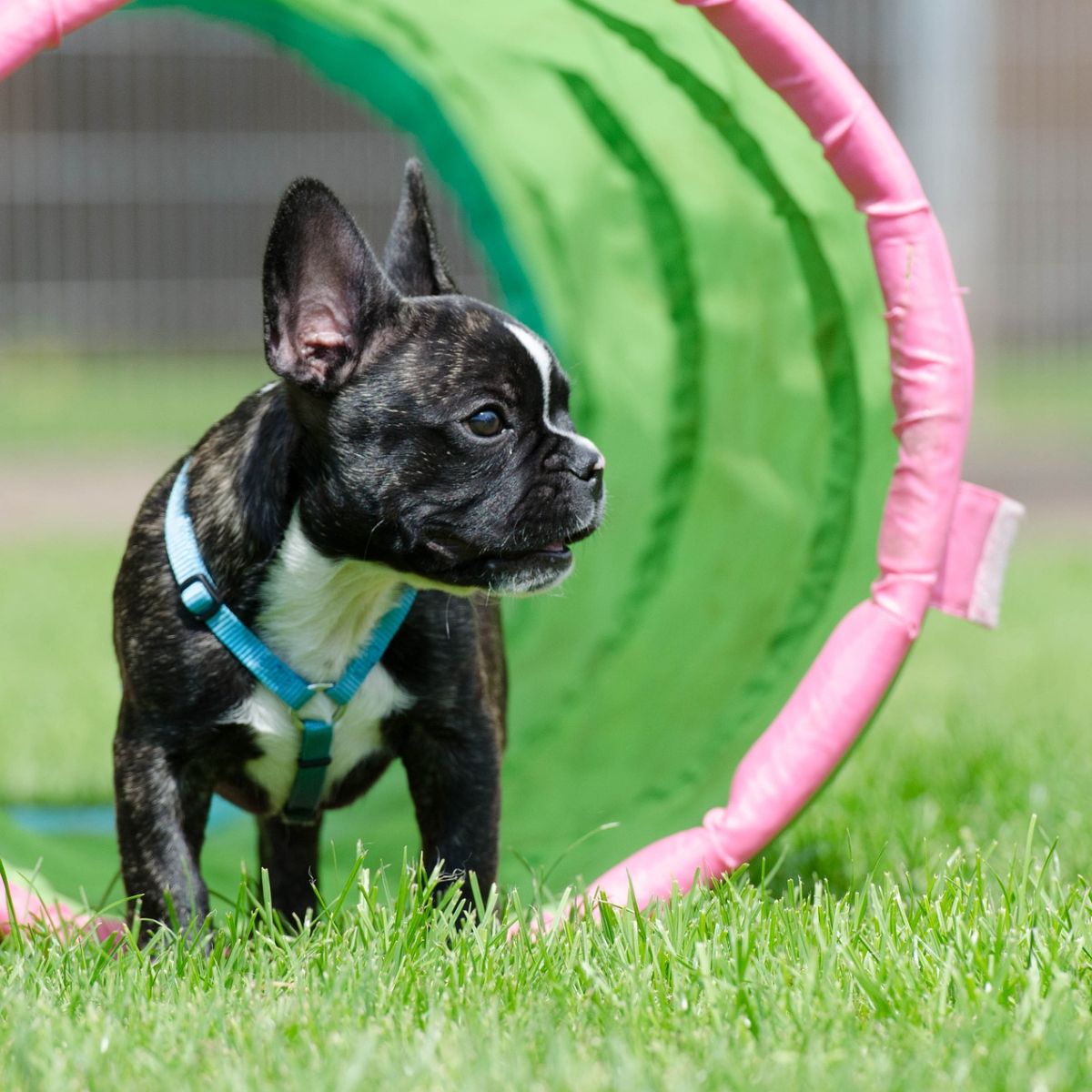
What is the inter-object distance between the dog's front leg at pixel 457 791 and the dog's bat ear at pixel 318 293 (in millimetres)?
700

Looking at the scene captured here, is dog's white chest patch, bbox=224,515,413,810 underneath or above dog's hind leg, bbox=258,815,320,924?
above

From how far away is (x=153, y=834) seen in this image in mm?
3232

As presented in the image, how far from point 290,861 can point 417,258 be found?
4.44 ft

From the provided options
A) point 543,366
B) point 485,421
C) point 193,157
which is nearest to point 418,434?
point 485,421

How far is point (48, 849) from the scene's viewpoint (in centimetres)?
428

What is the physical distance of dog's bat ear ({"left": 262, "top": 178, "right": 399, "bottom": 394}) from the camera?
10.4ft

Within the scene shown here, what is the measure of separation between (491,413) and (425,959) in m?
1.02

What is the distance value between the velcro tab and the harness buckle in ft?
4.53

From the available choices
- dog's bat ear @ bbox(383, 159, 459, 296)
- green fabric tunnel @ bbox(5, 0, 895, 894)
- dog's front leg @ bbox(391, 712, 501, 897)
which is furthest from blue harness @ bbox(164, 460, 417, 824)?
green fabric tunnel @ bbox(5, 0, 895, 894)

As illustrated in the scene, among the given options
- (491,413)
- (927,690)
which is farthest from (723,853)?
(927,690)

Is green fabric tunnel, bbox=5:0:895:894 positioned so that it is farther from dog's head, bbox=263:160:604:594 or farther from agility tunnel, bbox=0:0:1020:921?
dog's head, bbox=263:160:604:594

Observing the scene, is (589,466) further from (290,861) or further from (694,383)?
(694,383)

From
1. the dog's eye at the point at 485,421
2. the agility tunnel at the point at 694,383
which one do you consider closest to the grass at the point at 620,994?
the agility tunnel at the point at 694,383

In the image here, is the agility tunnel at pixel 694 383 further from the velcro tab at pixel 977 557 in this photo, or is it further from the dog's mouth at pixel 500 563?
the dog's mouth at pixel 500 563
